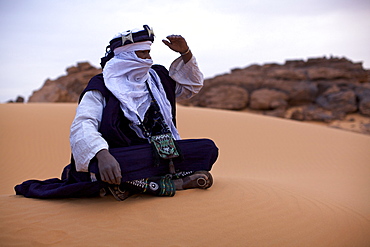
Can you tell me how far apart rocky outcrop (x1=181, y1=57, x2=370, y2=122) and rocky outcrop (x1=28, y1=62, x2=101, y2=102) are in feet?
25.3

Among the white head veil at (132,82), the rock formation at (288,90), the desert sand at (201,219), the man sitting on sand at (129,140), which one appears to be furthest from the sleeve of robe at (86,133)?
the rock formation at (288,90)

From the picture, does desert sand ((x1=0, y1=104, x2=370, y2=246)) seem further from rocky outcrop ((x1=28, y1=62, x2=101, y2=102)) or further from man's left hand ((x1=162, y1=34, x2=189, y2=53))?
rocky outcrop ((x1=28, y1=62, x2=101, y2=102))

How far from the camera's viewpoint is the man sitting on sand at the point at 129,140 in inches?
139

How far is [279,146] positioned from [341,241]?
7908 millimetres

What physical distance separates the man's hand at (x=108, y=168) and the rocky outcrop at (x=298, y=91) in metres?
20.6

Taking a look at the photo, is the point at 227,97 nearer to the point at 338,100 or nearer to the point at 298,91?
the point at 298,91

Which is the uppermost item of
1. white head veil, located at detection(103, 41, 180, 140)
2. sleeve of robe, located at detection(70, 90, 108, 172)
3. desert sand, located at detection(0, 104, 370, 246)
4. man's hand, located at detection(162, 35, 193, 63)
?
man's hand, located at detection(162, 35, 193, 63)

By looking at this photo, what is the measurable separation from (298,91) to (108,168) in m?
23.1

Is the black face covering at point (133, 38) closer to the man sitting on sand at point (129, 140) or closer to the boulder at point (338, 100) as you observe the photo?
the man sitting on sand at point (129, 140)

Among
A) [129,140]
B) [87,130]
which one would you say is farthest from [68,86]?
[87,130]

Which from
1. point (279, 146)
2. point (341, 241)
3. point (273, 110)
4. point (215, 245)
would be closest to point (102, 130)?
point (215, 245)

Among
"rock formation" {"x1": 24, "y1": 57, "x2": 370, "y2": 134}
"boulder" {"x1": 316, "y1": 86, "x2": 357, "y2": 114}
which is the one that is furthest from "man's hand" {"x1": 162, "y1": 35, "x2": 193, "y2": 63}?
"boulder" {"x1": 316, "y1": 86, "x2": 357, "y2": 114}

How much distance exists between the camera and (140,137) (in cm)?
402

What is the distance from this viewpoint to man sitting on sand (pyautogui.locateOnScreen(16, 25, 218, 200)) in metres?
3.53
